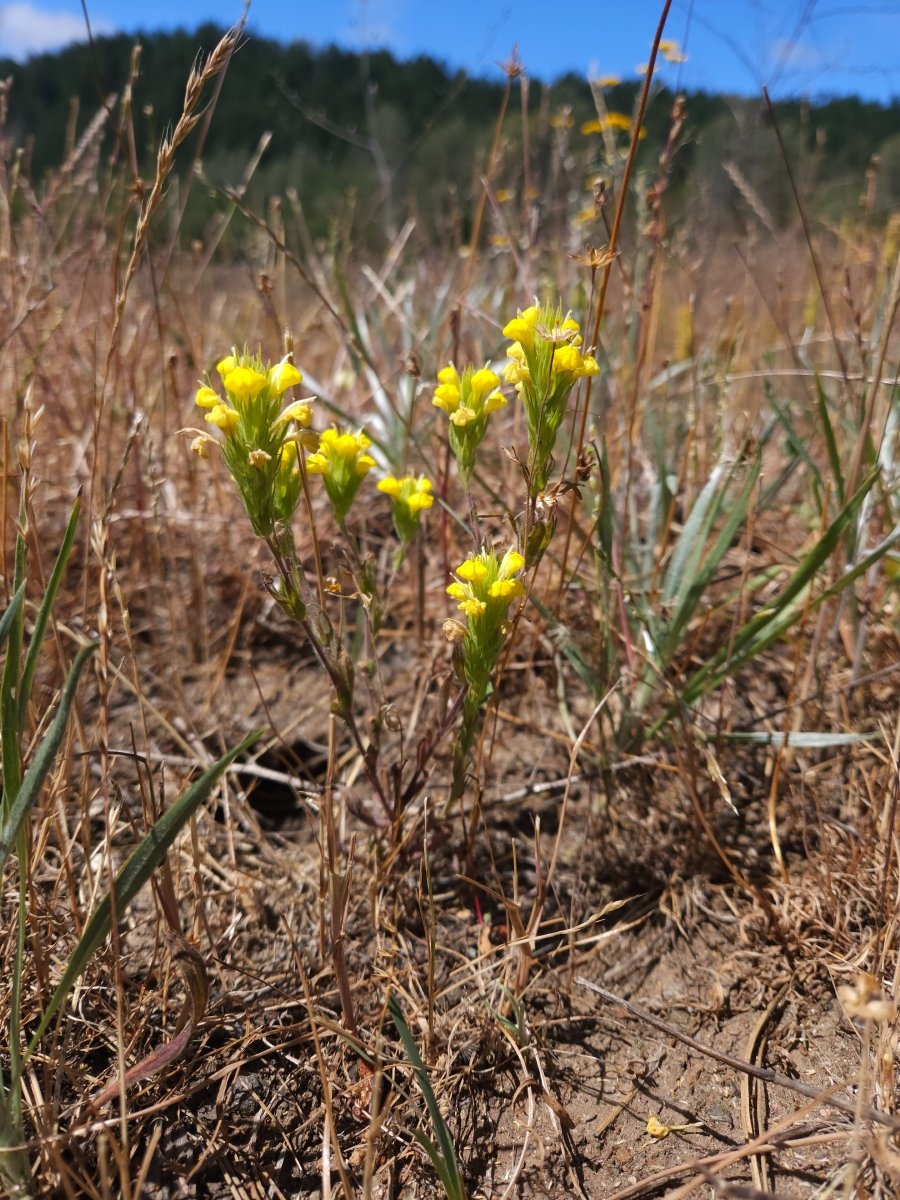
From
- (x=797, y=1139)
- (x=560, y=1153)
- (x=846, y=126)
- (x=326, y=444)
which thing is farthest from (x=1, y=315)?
(x=846, y=126)

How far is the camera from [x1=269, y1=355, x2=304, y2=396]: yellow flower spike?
792mm

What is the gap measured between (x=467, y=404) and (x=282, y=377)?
8.9 inches

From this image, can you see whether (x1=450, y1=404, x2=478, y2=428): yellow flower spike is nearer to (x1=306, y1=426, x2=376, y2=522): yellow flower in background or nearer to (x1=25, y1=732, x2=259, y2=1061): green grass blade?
(x1=306, y1=426, x2=376, y2=522): yellow flower in background

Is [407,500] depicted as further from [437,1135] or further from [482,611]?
[437,1135]

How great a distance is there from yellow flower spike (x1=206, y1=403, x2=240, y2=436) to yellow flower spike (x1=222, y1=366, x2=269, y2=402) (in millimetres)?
18

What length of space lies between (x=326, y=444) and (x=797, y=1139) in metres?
0.93

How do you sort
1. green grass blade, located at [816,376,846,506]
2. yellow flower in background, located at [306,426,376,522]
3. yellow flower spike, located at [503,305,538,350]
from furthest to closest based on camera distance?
green grass blade, located at [816,376,846,506], yellow flower in background, located at [306,426,376,522], yellow flower spike, located at [503,305,538,350]

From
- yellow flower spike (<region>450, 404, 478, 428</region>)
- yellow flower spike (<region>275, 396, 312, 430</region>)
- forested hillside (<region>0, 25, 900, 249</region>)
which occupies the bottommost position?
yellow flower spike (<region>450, 404, 478, 428</region>)

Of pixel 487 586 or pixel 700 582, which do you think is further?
pixel 700 582

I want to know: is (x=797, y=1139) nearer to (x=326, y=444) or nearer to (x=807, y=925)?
(x=807, y=925)

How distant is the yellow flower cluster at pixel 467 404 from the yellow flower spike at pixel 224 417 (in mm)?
232

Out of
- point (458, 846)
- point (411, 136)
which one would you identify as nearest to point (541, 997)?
point (458, 846)

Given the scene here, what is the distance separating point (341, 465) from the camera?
97 cm

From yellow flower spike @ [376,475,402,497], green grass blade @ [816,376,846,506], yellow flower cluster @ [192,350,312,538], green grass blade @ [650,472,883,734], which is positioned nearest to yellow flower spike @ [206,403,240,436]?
yellow flower cluster @ [192,350,312,538]
